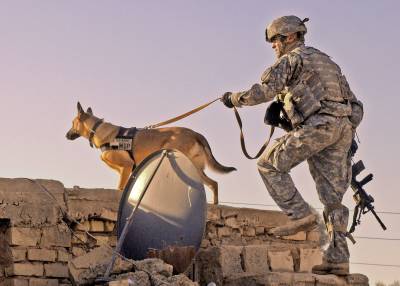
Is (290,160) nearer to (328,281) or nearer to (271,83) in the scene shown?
(271,83)

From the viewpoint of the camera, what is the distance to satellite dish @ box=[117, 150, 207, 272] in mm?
8695

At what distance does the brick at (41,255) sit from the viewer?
8.44 meters

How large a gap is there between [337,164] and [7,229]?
2.85 metres

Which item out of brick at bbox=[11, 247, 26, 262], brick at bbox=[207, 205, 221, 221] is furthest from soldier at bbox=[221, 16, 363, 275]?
brick at bbox=[11, 247, 26, 262]

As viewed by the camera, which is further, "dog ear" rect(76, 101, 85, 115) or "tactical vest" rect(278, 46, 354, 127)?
"dog ear" rect(76, 101, 85, 115)

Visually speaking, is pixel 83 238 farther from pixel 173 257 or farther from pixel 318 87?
pixel 318 87

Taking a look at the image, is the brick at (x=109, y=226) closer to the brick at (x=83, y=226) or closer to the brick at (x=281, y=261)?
the brick at (x=83, y=226)

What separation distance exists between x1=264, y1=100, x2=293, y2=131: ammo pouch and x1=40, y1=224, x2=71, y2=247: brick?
6.56ft

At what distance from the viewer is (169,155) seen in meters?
9.00

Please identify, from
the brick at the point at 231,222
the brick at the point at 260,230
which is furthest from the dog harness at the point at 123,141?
the brick at the point at 231,222

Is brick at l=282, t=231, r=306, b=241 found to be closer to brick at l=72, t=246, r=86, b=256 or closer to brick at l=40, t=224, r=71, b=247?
brick at l=72, t=246, r=86, b=256

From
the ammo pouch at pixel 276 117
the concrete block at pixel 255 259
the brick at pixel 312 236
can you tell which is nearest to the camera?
the ammo pouch at pixel 276 117

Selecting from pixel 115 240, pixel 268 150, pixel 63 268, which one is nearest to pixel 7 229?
pixel 63 268

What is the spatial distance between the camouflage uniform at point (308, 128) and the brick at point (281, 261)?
2.43 ft
